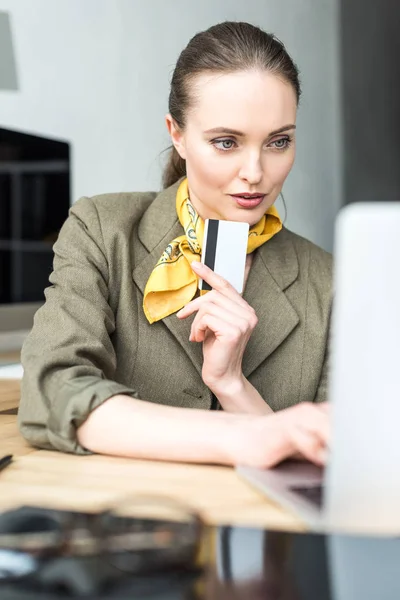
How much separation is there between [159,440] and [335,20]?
15.9ft

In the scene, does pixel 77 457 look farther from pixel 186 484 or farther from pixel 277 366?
pixel 277 366

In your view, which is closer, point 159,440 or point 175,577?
point 175,577

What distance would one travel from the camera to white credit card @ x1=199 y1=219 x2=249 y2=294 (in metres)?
1.19

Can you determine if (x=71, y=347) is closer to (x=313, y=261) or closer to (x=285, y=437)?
(x=285, y=437)

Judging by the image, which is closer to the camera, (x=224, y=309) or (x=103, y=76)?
(x=224, y=309)

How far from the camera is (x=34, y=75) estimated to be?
8.21 ft

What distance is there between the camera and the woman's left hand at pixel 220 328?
110 centimetres

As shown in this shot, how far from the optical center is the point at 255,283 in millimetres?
1410

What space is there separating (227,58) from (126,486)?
0.81 metres

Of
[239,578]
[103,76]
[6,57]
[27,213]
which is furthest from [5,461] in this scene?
[103,76]

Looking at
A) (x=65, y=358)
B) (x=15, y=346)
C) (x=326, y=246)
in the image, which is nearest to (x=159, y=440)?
(x=65, y=358)

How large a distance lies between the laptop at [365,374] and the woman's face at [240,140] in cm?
69

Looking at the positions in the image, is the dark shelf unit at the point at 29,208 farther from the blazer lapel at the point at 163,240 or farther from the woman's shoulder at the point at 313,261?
the woman's shoulder at the point at 313,261

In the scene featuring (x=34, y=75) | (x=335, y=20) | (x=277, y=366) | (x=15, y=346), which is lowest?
(x=15, y=346)
